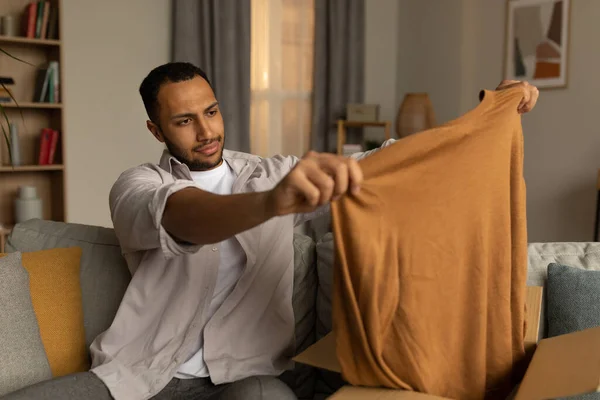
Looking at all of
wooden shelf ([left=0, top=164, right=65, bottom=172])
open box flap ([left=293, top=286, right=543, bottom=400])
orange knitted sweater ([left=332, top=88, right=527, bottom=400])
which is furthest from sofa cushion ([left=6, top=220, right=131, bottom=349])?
wooden shelf ([left=0, top=164, right=65, bottom=172])

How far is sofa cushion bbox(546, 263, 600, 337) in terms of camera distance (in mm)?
1578

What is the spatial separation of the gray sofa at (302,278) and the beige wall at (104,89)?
2232 millimetres

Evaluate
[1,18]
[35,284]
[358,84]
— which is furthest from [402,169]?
[358,84]

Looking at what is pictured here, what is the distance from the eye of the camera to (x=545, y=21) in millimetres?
4250

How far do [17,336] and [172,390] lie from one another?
0.41m

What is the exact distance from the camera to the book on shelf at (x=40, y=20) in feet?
11.8

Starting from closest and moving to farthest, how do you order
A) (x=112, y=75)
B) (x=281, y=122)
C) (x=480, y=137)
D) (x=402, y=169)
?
(x=402, y=169)
(x=480, y=137)
(x=112, y=75)
(x=281, y=122)

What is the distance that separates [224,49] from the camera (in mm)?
4398

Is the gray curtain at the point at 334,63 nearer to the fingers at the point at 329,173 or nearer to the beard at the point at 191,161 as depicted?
the beard at the point at 191,161

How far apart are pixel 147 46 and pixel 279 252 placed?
301 cm

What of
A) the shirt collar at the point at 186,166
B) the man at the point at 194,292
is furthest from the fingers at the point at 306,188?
the shirt collar at the point at 186,166

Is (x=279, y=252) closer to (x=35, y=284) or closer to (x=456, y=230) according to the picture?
(x=456, y=230)

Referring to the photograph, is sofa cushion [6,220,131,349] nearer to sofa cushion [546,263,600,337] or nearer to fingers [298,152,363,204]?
fingers [298,152,363,204]

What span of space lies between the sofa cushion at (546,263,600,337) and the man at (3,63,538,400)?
481 mm
